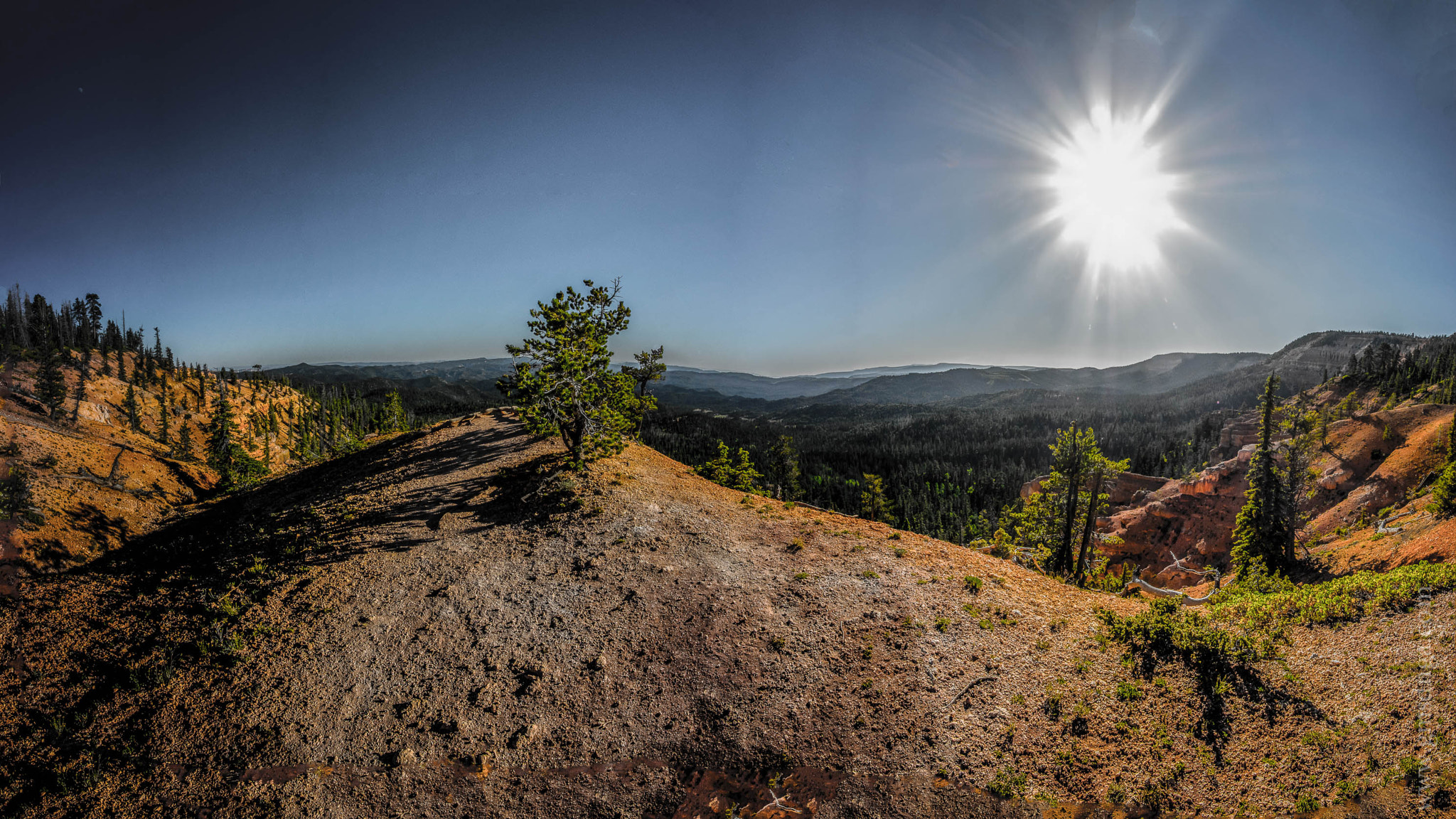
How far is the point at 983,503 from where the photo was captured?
12275 centimetres

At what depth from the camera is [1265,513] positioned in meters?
25.5

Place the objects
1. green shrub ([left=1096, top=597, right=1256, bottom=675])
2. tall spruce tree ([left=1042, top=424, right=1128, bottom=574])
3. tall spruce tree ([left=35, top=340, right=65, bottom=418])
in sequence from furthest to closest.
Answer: tall spruce tree ([left=35, top=340, right=65, bottom=418])
tall spruce tree ([left=1042, top=424, right=1128, bottom=574])
green shrub ([left=1096, top=597, right=1256, bottom=675])

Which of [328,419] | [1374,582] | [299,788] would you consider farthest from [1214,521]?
[328,419]

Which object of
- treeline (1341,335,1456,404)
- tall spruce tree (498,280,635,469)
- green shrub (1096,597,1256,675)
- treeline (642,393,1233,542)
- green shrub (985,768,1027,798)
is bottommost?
treeline (642,393,1233,542)

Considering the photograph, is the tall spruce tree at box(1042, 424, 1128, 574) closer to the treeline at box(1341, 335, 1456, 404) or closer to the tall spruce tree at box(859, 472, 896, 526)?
the tall spruce tree at box(859, 472, 896, 526)

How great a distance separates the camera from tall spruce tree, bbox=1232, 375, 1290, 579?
988 inches

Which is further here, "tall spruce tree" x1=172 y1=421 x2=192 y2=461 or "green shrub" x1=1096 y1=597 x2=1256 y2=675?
Answer: "tall spruce tree" x1=172 y1=421 x2=192 y2=461

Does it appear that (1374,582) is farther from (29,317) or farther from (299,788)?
(29,317)

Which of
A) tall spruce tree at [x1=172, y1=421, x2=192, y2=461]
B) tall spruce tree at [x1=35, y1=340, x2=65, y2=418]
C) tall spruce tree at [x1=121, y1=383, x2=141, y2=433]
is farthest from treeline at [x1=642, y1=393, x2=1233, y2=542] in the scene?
tall spruce tree at [x1=121, y1=383, x2=141, y2=433]

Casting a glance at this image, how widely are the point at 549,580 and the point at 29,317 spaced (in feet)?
587

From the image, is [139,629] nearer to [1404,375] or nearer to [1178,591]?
[1178,591]

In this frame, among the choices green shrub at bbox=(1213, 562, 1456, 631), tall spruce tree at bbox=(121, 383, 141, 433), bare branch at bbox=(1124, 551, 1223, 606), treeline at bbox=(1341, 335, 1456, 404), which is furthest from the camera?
treeline at bbox=(1341, 335, 1456, 404)

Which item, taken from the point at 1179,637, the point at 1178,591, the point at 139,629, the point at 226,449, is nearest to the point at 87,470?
the point at 226,449

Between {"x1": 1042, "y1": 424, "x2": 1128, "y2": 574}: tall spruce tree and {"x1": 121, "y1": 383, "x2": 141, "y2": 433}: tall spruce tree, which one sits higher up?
{"x1": 1042, "y1": 424, "x2": 1128, "y2": 574}: tall spruce tree
